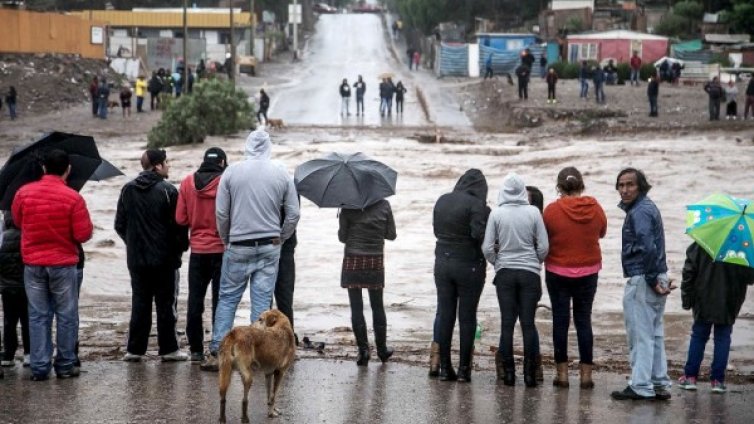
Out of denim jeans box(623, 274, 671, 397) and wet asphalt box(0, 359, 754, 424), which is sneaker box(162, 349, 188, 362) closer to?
wet asphalt box(0, 359, 754, 424)

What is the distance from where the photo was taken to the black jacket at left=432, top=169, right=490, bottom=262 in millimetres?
10156

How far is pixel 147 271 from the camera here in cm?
1057

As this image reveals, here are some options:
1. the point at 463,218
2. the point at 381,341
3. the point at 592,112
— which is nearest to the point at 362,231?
the point at 381,341

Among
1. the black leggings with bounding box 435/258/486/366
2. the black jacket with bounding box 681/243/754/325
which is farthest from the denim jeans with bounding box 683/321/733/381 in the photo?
the black leggings with bounding box 435/258/486/366

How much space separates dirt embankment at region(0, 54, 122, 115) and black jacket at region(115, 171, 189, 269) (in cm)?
4138

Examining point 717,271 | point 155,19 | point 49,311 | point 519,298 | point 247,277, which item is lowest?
point 49,311

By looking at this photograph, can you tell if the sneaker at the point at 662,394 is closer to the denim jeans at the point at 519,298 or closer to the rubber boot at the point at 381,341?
the denim jeans at the point at 519,298

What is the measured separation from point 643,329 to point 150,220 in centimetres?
396

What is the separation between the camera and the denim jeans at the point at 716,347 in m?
9.98

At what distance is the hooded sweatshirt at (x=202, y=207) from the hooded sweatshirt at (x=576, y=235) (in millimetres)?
2656

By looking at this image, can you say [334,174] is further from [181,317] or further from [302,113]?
[302,113]

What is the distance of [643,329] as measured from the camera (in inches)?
380

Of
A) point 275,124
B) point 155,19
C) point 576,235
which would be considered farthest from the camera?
point 155,19

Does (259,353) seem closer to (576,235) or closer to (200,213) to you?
(200,213)
